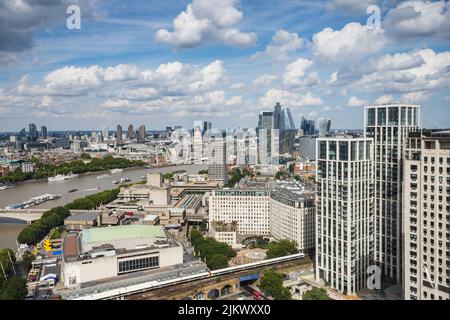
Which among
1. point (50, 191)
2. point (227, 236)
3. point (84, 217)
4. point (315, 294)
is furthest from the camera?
point (50, 191)

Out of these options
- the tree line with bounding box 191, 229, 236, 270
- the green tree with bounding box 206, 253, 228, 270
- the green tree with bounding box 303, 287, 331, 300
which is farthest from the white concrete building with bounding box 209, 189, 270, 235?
the green tree with bounding box 303, 287, 331, 300

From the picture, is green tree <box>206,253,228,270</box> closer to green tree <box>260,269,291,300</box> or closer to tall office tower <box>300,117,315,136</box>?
green tree <box>260,269,291,300</box>

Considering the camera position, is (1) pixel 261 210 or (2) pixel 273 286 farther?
(1) pixel 261 210

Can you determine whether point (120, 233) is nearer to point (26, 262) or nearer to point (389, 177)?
point (26, 262)

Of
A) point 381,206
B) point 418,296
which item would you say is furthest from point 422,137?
point 381,206

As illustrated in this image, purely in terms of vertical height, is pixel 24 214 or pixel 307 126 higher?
pixel 307 126

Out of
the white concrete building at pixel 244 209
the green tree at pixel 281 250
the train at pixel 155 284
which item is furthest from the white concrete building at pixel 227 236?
the train at pixel 155 284

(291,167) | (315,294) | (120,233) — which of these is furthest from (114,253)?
(291,167)
